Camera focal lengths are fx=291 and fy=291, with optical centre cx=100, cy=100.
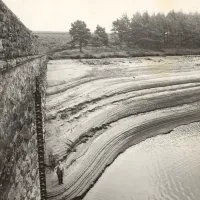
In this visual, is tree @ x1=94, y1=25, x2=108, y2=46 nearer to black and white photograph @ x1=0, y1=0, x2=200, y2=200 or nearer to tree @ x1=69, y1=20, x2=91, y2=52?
tree @ x1=69, y1=20, x2=91, y2=52

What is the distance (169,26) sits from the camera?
68.9 metres

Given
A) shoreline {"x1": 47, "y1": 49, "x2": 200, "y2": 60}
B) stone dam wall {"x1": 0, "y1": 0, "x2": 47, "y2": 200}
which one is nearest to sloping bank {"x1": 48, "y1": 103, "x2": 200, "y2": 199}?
stone dam wall {"x1": 0, "y1": 0, "x2": 47, "y2": 200}

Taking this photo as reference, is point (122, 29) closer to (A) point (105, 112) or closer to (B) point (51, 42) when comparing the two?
(B) point (51, 42)

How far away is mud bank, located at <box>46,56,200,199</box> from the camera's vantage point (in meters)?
15.5

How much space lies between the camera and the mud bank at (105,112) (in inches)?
609

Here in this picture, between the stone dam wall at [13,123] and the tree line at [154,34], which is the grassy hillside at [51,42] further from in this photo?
the stone dam wall at [13,123]

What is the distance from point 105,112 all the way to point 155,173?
27.5ft

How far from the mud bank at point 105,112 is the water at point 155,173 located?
0.71 meters

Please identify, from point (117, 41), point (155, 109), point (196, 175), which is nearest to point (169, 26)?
point (117, 41)

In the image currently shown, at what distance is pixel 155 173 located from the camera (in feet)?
50.4

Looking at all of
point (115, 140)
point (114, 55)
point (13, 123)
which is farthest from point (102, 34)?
point (13, 123)

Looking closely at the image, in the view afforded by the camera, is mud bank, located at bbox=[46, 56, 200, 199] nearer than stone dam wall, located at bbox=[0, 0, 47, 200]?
No

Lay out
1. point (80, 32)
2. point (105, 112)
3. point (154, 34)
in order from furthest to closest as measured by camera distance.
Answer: point (154, 34) < point (80, 32) < point (105, 112)

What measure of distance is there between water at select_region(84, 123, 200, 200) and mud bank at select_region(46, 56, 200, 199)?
2.32ft
